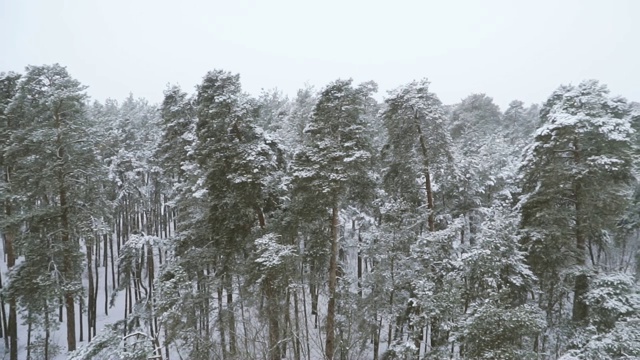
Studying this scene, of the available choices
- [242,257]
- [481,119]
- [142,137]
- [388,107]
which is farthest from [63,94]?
[481,119]

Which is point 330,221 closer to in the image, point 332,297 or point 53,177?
point 332,297

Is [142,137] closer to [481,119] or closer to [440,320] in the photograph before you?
[440,320]

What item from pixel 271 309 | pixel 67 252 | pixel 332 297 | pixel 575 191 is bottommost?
pixel 271 309

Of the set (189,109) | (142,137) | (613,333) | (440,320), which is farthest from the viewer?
(142,137)

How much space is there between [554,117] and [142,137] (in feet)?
130

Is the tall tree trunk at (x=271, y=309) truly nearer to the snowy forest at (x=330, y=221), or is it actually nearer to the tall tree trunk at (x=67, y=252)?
the snowy forest at (x=330, y=221)

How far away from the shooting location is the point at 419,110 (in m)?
14.7

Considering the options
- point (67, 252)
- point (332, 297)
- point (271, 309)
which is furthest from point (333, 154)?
point (67, 252)

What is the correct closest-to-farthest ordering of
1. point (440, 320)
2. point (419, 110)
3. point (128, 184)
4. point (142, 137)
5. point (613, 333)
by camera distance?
point (613, 333) < point (440, 320) < point (419, 110) < point (128, 184) < point (142, 137)

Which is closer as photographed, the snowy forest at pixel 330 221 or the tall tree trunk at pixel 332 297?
the snowy forest at pixel 330 221

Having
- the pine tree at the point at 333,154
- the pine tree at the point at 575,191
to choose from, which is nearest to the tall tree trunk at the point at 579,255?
the pine tree at the point at 575,191

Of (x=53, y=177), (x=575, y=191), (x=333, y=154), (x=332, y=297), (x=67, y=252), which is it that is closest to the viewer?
(x=575, y=191)

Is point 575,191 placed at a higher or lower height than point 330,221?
higher

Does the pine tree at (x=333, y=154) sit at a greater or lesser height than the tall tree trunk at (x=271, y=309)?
greater
